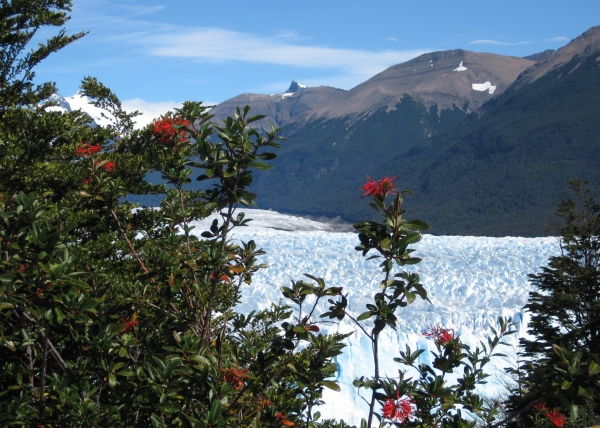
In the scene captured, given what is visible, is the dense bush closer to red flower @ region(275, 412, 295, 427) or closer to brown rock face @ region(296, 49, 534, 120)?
red flower @ region(275, 412, 295, 427)

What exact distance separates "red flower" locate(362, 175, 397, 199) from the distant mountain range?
48.6m

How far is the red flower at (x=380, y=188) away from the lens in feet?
6.52

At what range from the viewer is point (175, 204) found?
2.91 metres

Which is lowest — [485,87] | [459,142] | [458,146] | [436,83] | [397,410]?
[397,410]

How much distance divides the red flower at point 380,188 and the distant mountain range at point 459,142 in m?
48.6

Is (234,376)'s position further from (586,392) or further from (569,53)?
(569,53)

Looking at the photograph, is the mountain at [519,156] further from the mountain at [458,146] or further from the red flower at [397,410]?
the red flower at [397,410]

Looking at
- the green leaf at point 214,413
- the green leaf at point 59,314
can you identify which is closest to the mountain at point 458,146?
the green leaf at point 214,413

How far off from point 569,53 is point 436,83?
57.1m

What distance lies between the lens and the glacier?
13.2m

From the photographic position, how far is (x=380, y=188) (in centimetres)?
200

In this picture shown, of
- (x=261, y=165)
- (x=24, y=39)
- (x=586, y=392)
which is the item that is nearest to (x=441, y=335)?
(x=586, y=392)

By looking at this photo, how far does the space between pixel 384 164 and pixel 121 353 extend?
135 metres

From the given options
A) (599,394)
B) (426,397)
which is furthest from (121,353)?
(599,394)
